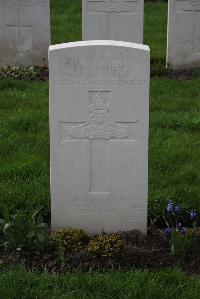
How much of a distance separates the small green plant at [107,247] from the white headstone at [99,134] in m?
0.37

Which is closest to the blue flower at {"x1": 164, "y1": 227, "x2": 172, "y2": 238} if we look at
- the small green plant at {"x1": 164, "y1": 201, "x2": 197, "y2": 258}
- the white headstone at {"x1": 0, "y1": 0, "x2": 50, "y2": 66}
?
the small green plant at {"x1": 164, "y1": 201, "x2": 197, "y2": 258}

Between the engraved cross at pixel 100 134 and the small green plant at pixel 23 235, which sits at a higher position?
the engraved cross at pixel 100 134

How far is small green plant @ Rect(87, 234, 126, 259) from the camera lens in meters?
4.11

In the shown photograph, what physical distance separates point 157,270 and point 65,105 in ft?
3.92

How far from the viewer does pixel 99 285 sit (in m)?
3.77

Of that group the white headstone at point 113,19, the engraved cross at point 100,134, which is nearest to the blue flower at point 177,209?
the engraved cross at point 100,134

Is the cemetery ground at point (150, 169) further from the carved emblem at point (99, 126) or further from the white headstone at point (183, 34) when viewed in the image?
the carved emblem at point (99, 126)

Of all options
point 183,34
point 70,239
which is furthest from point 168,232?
point 183,34

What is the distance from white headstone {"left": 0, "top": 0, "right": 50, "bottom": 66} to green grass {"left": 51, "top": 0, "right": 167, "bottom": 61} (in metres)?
1.81

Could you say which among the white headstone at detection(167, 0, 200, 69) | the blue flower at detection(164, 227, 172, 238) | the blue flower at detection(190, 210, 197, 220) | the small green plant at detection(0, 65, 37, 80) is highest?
the white headstone at detection(167, 0, 200, 69)

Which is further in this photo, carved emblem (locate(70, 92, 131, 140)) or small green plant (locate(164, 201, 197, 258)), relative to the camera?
carved emblem (locate(70, 92, 131, 140))

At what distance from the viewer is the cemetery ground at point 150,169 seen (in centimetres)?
374

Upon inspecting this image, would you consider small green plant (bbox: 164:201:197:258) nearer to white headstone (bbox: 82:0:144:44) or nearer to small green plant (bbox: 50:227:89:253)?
small green plant (bbox: 50:227:89:253)

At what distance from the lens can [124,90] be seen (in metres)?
4.29
